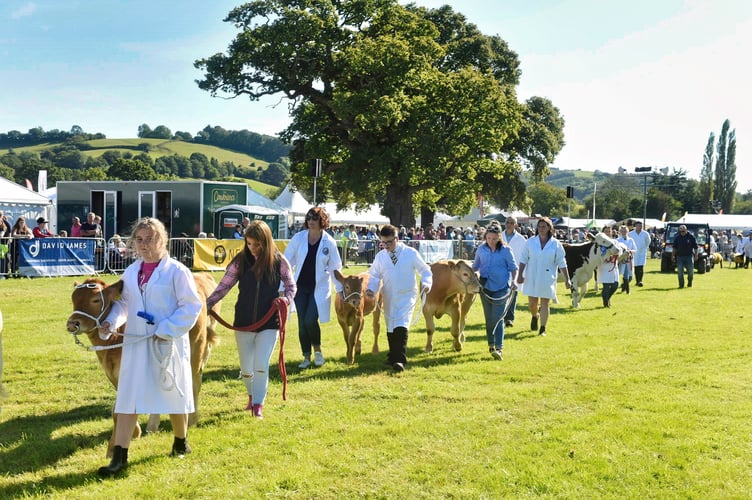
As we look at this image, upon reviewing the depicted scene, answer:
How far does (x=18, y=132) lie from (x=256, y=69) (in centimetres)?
13397

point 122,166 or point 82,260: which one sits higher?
point 122,166

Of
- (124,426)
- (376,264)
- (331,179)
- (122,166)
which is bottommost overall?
(124,426)

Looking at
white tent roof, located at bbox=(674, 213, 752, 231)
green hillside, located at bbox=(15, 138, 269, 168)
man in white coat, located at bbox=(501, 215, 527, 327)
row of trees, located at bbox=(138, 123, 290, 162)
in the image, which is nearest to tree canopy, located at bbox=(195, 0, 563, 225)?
man in white coat, located at bbox=(501, 215, 527, 327)

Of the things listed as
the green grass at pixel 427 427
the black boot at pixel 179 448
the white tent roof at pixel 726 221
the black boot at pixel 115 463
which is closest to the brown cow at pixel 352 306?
the green grass at pixel 427 427

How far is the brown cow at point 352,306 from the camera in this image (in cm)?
902

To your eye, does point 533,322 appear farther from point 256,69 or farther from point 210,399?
point 256,69

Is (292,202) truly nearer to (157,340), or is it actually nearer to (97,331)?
(97,331)

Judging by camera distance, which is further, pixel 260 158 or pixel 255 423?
pixel 260 158

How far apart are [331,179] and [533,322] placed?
94.9 feet

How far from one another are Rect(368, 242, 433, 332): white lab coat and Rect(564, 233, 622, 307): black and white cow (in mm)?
8944

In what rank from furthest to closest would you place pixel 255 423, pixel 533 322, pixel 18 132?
pixel 18 132 < pixel 533 322 < pixel 255 423

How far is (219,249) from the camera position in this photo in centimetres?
2436

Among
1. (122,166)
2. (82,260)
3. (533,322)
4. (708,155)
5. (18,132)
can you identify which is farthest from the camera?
(18,132)

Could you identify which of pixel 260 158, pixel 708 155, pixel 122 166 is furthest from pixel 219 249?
pixel 260 158
